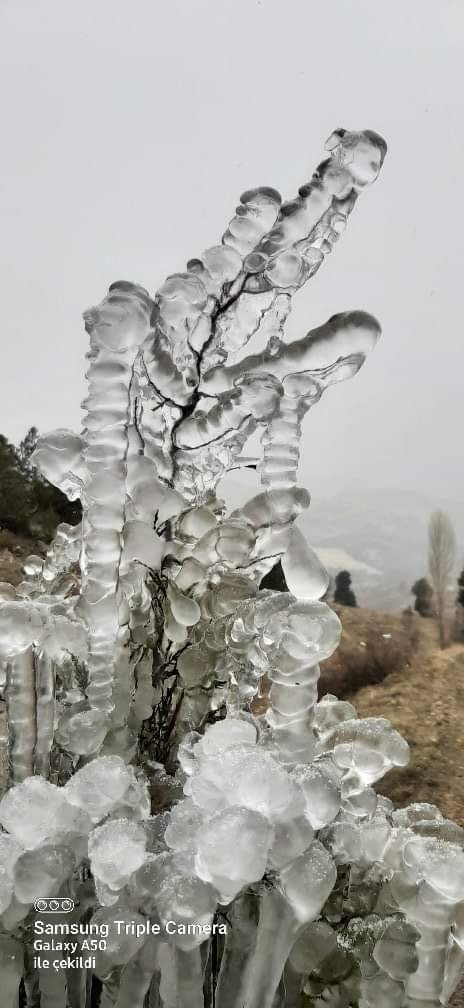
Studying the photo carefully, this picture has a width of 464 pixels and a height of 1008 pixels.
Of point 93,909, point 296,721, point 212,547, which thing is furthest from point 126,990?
point 212,547

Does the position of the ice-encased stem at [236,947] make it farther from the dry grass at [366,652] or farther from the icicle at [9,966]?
the dry grass at [366,652]

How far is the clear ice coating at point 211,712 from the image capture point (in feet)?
1.24

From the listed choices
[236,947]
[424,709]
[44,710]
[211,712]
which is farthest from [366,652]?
[236,947]

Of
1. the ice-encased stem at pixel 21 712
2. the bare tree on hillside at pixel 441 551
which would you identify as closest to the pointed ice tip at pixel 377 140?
the ice-encased stem at pixel 21 712

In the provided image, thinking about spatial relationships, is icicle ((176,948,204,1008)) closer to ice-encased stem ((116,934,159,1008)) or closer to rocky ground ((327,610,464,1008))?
ice-encased stem ((116,934,159,1008))

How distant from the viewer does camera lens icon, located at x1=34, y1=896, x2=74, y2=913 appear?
1.34 ft

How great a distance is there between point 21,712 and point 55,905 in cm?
16

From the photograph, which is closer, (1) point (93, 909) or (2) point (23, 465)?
(1) point (93, 909)

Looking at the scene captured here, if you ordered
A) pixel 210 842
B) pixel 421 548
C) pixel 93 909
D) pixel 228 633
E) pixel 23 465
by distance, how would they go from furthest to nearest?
1. pixel 421 548
2. pixel 23 465
3. pixel 228 633
4. pixel 93 909
5. pixel 210 842

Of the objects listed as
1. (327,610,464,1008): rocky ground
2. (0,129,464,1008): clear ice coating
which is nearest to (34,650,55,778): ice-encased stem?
(0,129,464,1008): clear ice coating

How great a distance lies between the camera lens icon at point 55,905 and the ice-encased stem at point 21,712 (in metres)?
0.15

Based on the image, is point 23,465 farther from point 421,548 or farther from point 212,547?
point 421,548

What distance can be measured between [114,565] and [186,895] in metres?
0.24

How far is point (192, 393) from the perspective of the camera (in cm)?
64
